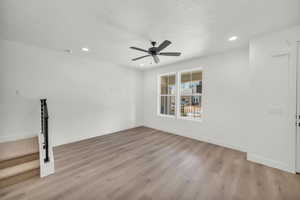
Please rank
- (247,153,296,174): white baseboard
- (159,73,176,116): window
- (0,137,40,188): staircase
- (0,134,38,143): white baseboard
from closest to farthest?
(0,137,40,188): staircase, (247,153,296,174): white baseboard, (0,134,38,143): white baseboard, (159,73,176,116): window

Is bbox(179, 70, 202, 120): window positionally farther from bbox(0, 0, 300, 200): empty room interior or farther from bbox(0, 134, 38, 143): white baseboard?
bbox(0, 134, 38, 143): white baseboard

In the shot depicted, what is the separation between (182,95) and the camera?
4484mm

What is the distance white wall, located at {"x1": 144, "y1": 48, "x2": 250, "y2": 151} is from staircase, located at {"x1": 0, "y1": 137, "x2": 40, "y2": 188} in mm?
4039

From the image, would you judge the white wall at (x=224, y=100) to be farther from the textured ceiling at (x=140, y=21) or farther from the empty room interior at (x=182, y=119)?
the textured ceiling at (x=140, y=21)

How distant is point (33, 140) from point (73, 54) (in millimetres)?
2550

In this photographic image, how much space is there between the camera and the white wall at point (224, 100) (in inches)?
120

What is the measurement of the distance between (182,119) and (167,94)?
1.29 metres

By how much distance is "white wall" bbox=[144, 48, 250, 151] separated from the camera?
305 centimetres

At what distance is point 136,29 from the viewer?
225 cm

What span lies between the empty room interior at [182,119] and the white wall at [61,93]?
0.03 meters

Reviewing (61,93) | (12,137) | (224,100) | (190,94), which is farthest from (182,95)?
(12,137)

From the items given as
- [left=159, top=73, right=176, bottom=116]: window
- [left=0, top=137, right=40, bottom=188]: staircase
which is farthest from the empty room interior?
[left=159, top=73, right=176, bottom=116]: window

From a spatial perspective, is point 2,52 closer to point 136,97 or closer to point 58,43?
Answer: point 58,43

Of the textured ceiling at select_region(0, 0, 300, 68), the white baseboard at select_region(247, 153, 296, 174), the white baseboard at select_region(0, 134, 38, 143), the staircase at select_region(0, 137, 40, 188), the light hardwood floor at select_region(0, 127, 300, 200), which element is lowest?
the light hardwood floor at select_region(0, 127, 300, 200)
